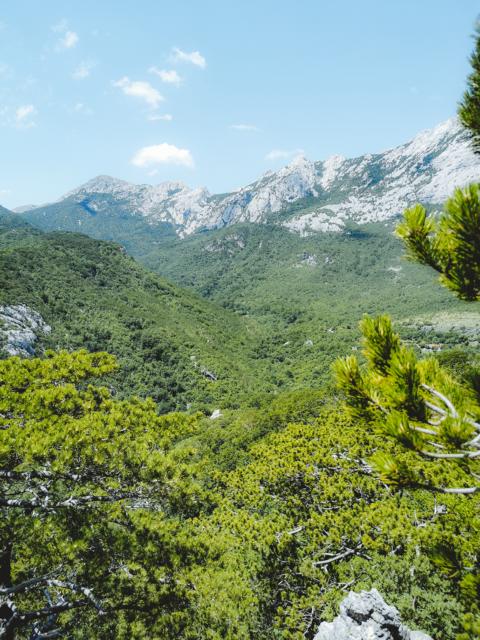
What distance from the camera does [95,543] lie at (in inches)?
266

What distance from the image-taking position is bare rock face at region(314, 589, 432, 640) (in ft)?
25.8

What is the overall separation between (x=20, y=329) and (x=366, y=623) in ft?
288

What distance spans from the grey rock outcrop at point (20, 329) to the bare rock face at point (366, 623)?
7305 centimetres

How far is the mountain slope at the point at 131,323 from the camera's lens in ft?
310

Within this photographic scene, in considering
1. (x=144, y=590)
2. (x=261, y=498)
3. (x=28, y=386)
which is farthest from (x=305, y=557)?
(x=28, y=386)

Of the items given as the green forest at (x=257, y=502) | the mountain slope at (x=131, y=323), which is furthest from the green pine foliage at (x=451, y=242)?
the mountain slope at (x=131, y=323)

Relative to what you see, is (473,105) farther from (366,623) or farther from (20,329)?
(20,329)

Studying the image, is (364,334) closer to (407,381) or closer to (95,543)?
(407,381)

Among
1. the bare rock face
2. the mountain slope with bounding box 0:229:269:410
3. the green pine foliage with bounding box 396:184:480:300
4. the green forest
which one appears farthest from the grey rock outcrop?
the green pine foliage with bounding box 396:184:480:300

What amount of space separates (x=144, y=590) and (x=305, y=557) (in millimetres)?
5925

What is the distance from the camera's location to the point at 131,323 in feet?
378

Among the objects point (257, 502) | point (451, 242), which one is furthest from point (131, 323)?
point (451, 242)

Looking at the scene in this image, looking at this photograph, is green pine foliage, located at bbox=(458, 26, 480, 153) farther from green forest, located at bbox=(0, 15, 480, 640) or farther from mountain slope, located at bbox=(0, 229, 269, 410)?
mountain slope, located at bbox=(0, 229, 269, 410)

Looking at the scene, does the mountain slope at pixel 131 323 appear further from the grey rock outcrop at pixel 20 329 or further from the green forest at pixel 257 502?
the green forest at pixel 257 502
